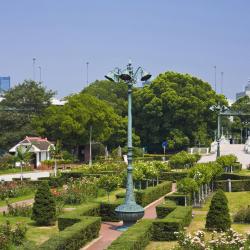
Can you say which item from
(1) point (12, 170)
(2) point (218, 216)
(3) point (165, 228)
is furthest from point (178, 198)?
(1) point (12, 170)

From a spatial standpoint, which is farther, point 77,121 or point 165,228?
point 77,121

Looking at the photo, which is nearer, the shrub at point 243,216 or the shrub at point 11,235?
the shrub at point 11,235

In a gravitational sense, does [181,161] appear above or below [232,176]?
above

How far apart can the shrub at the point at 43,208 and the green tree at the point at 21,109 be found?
1778 inches

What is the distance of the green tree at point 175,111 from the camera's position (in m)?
74.6

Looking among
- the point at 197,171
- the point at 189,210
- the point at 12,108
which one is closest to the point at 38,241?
the point at 189,210

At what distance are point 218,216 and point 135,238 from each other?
568 cm

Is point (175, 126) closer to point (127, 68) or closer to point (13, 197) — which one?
point (13, 197)

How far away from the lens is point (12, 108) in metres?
73.1

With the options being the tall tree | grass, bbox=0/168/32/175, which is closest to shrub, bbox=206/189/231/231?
grass, bbox=0/168/32/175

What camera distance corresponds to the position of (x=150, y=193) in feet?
104

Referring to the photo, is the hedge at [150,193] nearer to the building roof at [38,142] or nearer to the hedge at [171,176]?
the hedge at [171,176]

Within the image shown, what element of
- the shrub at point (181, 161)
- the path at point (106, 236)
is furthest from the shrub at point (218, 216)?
the shrub at point (181, 161)

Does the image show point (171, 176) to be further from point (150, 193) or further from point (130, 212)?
point (130, 212)
